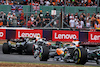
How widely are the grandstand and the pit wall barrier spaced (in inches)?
35.1

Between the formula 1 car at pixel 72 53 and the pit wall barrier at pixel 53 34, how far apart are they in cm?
883

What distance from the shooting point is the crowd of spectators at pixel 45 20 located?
762 inches

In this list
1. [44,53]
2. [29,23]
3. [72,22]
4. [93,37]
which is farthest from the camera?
[72,22]

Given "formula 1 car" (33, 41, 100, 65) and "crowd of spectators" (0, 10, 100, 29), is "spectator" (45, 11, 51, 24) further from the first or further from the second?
"formula 1 car" (33, 41, 100, 65)

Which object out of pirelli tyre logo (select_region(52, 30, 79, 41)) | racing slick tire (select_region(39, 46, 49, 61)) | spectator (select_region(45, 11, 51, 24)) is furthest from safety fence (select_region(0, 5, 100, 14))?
racing slick tire (select_region(39, 46, 49, 61))

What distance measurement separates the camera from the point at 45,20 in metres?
19.7

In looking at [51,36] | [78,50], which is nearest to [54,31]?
[51,36]

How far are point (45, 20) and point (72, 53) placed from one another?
10.9 m

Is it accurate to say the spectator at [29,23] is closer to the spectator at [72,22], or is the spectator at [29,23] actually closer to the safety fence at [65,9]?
the safety fence at [65,9]

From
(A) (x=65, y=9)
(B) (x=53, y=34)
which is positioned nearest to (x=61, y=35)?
(B) (x=53, y=34)

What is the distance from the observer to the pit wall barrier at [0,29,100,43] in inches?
723

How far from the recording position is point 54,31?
1867 centimetres

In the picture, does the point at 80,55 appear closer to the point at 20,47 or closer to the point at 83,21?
the point at 20,47

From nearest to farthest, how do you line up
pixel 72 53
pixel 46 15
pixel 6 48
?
1. pixel 72 53
2. pixel 6 48
3. pixel 46 15
